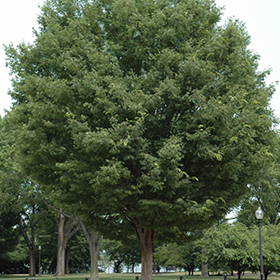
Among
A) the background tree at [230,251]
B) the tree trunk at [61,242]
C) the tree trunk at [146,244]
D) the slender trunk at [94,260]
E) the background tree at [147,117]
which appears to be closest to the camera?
the background tree at [147,117]

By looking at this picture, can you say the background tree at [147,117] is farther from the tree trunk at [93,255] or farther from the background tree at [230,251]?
the tree trunk at [93,255]

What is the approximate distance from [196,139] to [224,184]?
9.52ft

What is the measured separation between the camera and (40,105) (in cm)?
1352

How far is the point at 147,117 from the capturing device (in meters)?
12.8

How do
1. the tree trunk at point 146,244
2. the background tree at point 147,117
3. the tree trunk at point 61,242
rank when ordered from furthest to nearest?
the tree trunk at point 61,242 < the tree trunk at point 146,244 < the background tree at point 147,117

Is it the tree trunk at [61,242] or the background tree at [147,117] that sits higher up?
the background tree at [147,117]

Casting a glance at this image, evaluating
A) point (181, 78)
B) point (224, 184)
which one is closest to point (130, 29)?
point (181, 78)

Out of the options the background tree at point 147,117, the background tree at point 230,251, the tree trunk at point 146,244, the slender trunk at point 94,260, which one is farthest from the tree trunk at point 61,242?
the background tree at point 147,117

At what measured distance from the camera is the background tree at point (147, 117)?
11742 mm

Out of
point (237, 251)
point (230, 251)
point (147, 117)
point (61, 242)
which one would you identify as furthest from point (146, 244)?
point (61, 242)

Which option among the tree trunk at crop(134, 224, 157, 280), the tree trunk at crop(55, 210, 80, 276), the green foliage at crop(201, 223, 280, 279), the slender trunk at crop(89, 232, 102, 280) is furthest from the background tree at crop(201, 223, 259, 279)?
the tree trunk at crop(55, 210, 80, 276)

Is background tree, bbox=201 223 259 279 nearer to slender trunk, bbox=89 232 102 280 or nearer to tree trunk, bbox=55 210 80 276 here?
slender trunk, bbox=89 232 102 280

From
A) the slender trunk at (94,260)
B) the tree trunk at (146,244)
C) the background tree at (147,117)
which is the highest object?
the background tree at (147,117)

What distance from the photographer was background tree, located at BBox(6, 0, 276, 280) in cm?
1174
